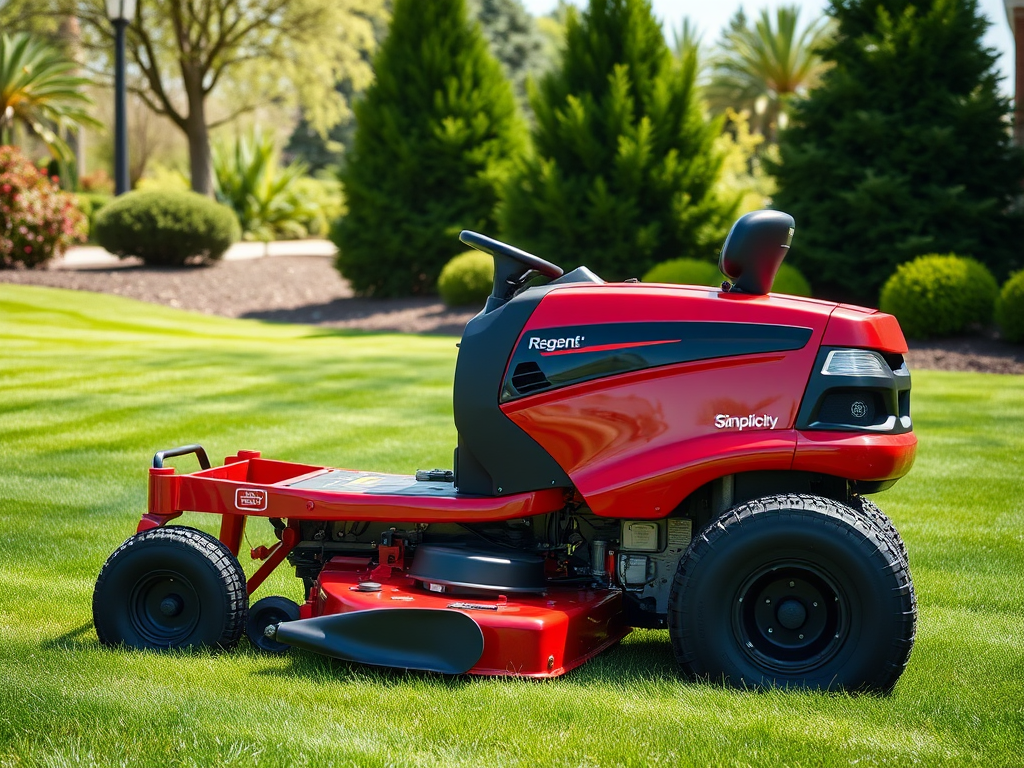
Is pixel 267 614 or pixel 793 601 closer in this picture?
pixel 793 601

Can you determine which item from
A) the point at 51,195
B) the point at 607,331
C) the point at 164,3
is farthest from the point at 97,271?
the point at 607,331

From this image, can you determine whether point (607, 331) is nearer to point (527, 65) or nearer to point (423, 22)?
point (423, 22)

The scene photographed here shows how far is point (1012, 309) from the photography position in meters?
13.4

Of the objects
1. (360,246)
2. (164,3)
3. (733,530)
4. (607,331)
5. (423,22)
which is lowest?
(733,530)

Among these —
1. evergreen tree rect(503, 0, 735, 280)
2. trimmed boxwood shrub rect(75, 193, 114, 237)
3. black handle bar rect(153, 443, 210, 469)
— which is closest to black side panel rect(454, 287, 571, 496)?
black handle bar rect(153, 443, 210, 469)

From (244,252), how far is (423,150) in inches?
381

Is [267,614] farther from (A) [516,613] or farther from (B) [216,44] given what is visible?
(B) [216,44]

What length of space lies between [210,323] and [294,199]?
15.4 meters

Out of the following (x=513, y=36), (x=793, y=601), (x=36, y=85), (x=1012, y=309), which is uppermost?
(x=513, y=36)

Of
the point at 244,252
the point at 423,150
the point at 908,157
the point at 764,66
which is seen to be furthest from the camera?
the point at 764,66

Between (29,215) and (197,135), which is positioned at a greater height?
(197,135)

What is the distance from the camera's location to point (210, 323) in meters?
17.6

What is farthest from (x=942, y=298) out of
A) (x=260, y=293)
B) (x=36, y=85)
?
(x=36, y=85)

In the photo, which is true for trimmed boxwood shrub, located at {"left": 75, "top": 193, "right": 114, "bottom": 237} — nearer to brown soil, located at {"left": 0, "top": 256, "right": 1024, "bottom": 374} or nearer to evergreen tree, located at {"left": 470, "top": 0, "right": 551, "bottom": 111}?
brown soil, located at {"left": 0, "top": 256, "right": 1024, "bottom": 374}
